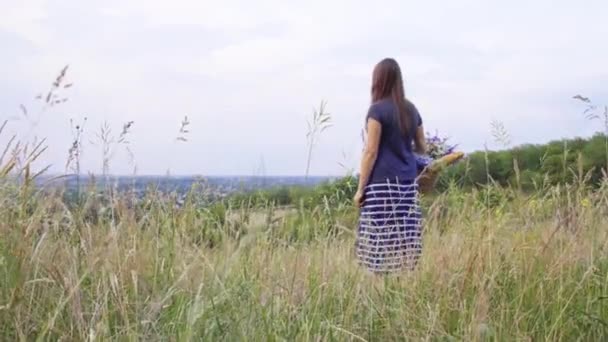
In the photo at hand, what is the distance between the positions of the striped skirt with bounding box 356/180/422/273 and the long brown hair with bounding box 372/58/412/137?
0.35 m

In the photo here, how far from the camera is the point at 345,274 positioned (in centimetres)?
312

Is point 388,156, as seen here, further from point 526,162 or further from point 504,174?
point 526,162

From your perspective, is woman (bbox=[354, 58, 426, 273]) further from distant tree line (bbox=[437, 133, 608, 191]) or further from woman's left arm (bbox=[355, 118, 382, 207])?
distant tree line (bbox=[437, 133, 608, 191])

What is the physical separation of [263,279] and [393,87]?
89.0 inches

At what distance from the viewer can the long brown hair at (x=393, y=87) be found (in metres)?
4.86

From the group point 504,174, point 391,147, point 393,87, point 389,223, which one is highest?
point 393,87

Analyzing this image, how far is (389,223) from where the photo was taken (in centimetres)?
478

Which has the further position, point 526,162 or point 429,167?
point 526,162

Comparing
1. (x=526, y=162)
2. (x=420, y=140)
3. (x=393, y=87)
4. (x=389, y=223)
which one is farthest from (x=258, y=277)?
(x=526, y=162)

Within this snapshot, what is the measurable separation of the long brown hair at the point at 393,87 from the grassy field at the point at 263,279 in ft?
4.14

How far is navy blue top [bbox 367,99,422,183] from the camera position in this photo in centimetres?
484

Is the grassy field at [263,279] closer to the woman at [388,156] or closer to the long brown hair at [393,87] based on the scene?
the woman at [388,156]

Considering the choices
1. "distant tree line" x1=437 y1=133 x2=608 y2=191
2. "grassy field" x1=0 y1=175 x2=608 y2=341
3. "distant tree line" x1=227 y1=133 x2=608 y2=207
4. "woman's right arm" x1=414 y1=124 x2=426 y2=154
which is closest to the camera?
"grassy field" x1=0 y1=175 x2=608 y2=341

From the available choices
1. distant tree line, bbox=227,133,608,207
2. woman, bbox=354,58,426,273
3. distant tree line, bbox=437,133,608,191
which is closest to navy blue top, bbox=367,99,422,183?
woman, bbox=354,58,426,273
